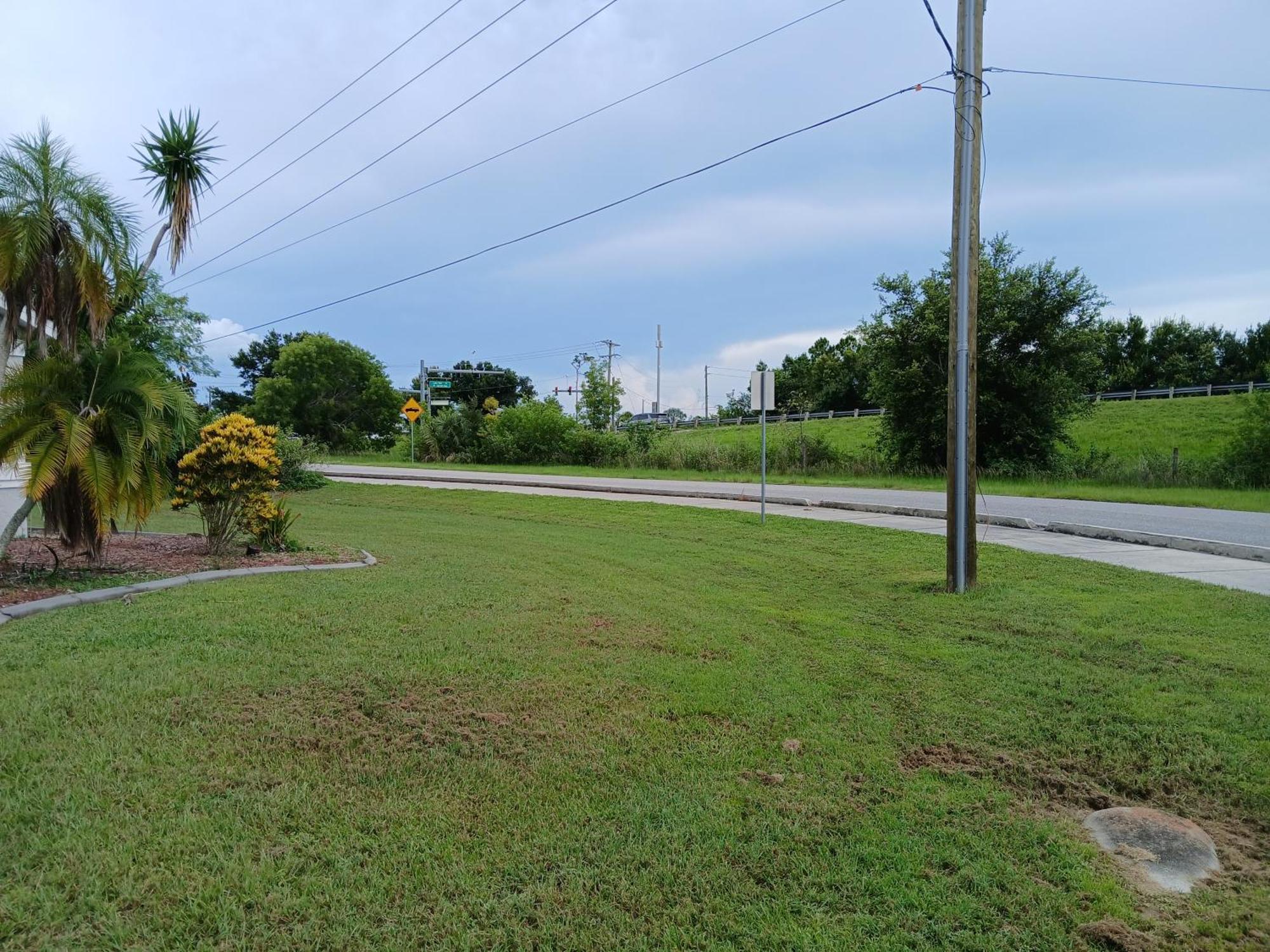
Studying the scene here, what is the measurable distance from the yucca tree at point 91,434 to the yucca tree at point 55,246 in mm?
684

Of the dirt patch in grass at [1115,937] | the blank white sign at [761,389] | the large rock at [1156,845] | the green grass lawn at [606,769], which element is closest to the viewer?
the dirt patch in grass at [1115,937]

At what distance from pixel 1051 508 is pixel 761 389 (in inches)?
277

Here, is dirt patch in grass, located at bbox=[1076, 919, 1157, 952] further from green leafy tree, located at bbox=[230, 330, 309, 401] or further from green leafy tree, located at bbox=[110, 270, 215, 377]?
green leafy tree, located at bbox=[230, 330, 309, 401]

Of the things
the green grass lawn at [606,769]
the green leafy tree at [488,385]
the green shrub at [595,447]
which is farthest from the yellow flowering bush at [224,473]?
the green leafy tree at [488,385]

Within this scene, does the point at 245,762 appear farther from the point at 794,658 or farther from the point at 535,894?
the point at 794,658

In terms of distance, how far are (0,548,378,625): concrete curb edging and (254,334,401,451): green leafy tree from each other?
5015 cm

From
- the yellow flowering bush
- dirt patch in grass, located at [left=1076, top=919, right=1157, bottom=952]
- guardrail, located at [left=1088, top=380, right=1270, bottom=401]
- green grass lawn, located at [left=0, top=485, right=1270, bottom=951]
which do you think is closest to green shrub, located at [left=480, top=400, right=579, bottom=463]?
guardrail, located at [left=1088, top=380, right=1270, bottom=401]

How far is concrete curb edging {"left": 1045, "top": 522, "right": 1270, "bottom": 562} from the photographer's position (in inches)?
414

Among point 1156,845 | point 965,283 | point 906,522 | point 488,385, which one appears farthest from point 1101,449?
point 488,385

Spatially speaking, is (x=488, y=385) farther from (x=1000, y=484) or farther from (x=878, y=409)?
(x=1000, y=484)

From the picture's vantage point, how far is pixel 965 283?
8.23 meters

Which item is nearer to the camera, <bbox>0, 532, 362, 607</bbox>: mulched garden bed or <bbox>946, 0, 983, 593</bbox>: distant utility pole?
<bbox>0, 532, 362, 607</bbox>: mulched garden bed

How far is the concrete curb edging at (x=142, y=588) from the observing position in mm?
6496

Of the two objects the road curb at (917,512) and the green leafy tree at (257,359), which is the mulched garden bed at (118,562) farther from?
the green leafy tree at (257,359)
